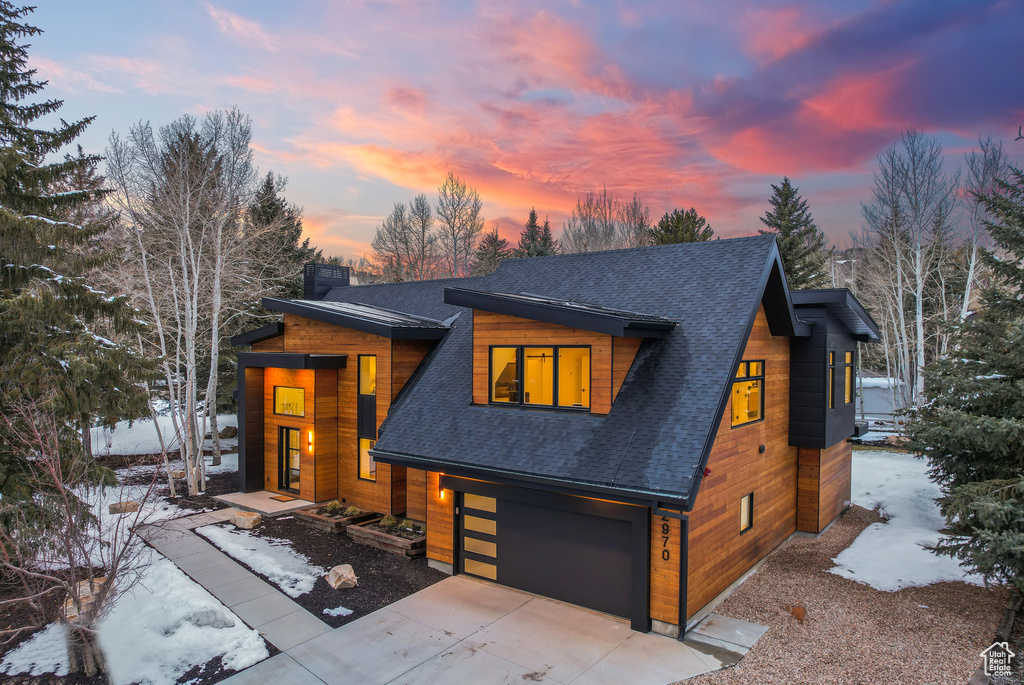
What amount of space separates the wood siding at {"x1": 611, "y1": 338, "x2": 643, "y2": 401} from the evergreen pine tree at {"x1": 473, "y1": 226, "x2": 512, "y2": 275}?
2671 centimetres

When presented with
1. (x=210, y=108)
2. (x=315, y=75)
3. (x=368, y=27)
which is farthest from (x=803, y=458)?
(x=210, y=108)

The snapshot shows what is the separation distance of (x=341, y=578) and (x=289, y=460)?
6.71 m

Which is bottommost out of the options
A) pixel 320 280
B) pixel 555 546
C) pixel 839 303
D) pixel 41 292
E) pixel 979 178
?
pixel 555 546

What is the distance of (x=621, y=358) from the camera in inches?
347

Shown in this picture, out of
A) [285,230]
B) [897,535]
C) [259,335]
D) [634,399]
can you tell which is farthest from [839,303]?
[285,230]

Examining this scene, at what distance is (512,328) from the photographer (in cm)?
962

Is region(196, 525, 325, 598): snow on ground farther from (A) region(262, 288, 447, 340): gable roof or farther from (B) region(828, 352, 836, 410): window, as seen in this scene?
(B) region(828, 352, 836, 410): window

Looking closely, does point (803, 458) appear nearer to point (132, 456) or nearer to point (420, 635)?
point (420, 635)

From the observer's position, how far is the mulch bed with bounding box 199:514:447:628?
28.2ft

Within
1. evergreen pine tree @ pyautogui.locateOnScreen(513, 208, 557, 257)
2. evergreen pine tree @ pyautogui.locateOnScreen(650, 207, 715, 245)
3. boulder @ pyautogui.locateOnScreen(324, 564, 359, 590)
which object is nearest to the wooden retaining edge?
boulder @ pyautogui.locateOnScreen(324, 564, 359, 590)

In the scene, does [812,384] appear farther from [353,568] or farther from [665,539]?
[353,568]

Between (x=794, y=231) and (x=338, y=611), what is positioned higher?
(x=794, y=231)

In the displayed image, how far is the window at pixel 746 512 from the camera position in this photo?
9.44 meters

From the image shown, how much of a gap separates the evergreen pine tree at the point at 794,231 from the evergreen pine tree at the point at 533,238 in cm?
1435
